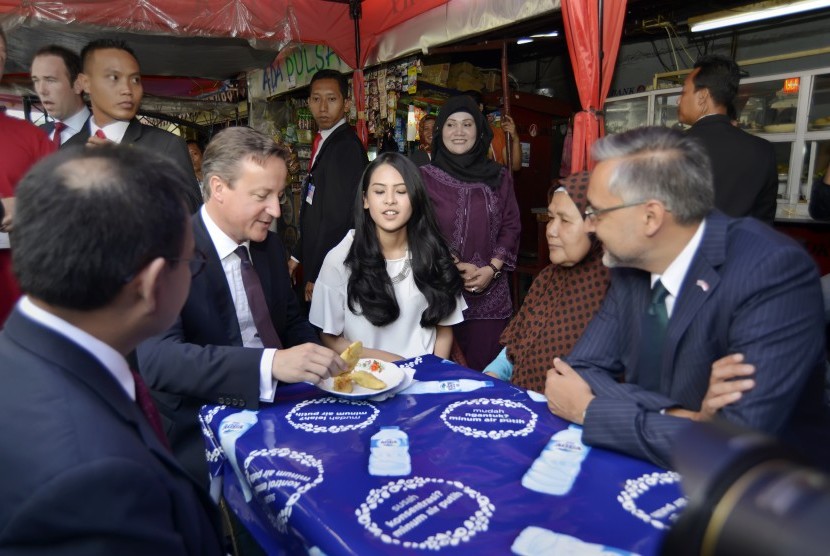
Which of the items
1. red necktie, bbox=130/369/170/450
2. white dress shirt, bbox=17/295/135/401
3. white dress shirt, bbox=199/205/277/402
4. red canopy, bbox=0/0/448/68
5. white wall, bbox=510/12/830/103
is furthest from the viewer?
white wall, bbox=510/12/830/103

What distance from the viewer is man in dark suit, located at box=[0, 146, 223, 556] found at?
2.44ft

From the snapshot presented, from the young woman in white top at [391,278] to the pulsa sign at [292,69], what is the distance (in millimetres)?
4418

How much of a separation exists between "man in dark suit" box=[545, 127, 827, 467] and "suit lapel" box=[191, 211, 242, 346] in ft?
3.75

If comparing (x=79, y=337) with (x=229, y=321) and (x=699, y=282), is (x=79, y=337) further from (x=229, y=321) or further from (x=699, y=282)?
(x=699, y=282)

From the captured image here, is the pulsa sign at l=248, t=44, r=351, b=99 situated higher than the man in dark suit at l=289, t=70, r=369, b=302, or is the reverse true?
the pulsa sign at l=248, t=44, r=351, b=99

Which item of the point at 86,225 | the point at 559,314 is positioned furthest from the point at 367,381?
the point at 86,225

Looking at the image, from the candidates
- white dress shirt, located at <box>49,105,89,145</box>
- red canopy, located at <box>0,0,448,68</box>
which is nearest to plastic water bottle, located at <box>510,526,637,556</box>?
white dress shirt, located at <box>49,105,89,145</box>

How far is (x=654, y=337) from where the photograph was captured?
170 cm

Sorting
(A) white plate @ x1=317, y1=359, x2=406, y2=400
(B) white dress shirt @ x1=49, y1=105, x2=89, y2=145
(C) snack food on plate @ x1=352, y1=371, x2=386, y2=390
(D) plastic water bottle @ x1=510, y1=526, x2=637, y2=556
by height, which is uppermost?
(B) white dress shirt @ x1=49, y1=105, x2=89, y2=145

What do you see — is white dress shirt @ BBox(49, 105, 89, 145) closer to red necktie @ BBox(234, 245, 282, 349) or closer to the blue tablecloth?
red necktie @ BBox(234, 245, 282, 349)

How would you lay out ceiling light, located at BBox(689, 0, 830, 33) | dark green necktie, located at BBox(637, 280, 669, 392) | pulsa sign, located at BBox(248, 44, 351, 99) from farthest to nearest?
pulsa sign, located at BBox(248, 44, 351, 99) < ceiling light, located at BBox(689, 0, 830, 33) < dark green necktie, located at BBox(637, 280, 669, 392)

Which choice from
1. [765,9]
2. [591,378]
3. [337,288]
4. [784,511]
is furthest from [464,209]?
[765,9]

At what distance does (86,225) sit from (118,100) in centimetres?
279

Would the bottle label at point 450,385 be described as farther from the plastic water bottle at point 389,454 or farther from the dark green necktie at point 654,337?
the dark green necktie at point 654,337
